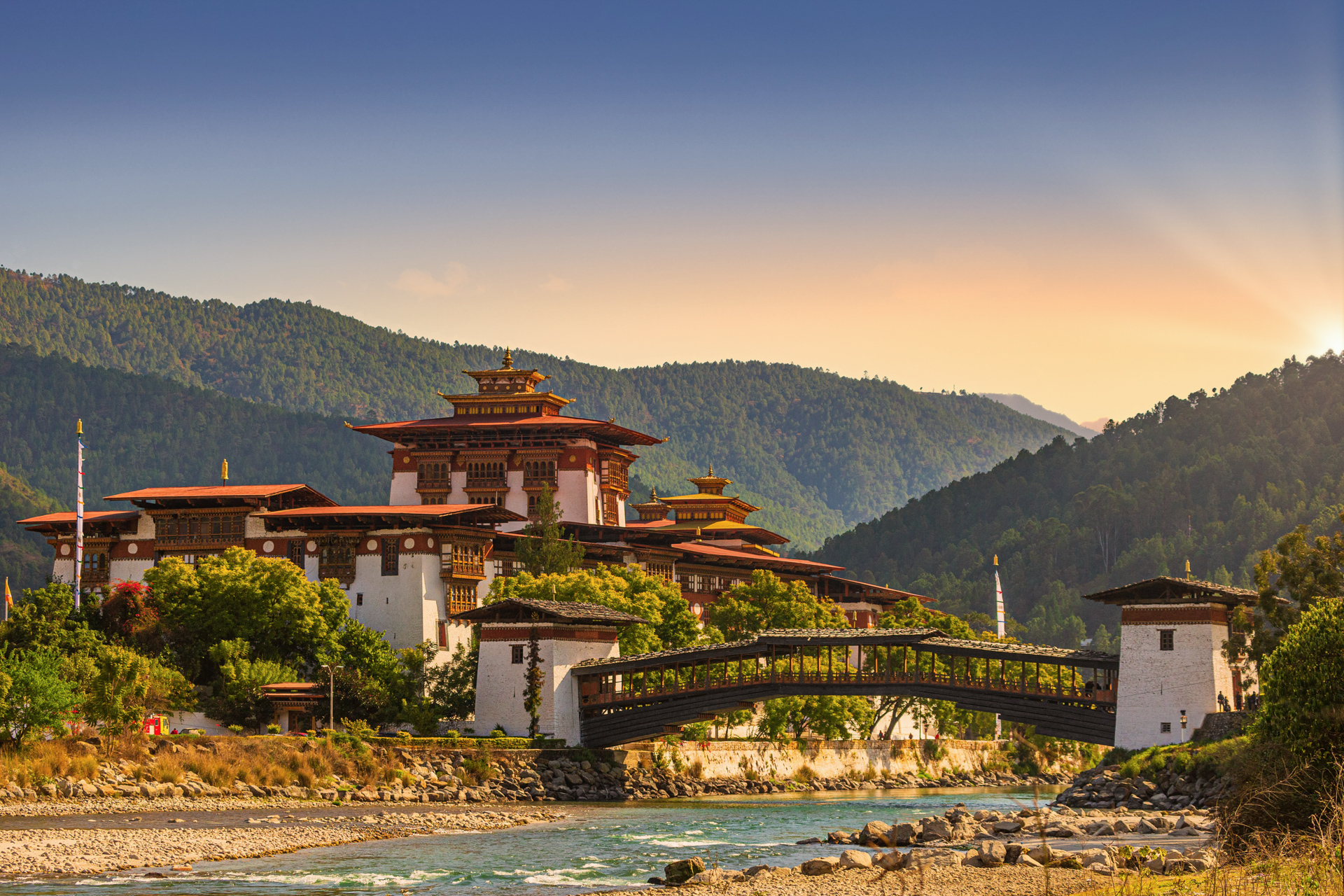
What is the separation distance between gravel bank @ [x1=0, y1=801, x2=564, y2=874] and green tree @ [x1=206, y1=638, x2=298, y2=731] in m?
15.2

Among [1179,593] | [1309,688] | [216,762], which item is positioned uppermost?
[1179,593]

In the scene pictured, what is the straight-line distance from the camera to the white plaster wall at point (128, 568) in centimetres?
8512

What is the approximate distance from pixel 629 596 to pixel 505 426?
22.1m

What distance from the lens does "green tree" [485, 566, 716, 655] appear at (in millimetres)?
81250

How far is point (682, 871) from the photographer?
40.2 meters

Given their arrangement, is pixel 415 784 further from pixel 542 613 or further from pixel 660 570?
pixel 660 570

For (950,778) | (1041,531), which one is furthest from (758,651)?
(1041,531)

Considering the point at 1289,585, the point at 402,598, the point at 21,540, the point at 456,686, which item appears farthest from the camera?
the point at 21,540

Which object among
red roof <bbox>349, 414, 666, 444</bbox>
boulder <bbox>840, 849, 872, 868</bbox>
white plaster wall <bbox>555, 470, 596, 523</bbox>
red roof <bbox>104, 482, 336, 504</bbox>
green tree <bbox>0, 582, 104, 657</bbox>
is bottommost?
boulder <bbox>840, 849, 872, 868</bbox>

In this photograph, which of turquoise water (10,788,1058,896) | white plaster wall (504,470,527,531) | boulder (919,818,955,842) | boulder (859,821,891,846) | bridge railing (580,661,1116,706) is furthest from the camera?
white plaster wall (504,470,527,531)

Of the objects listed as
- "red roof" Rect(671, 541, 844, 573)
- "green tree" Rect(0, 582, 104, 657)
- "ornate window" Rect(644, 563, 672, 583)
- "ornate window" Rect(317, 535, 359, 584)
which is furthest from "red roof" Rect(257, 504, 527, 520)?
"red roof" Rect(671, 541, 844, 573)

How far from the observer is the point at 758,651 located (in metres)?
73.8

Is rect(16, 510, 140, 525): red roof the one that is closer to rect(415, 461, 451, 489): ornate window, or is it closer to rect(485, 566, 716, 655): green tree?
rect(485, 566, 716, 655): green tree

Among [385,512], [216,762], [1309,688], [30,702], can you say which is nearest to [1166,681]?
[1309,688]
